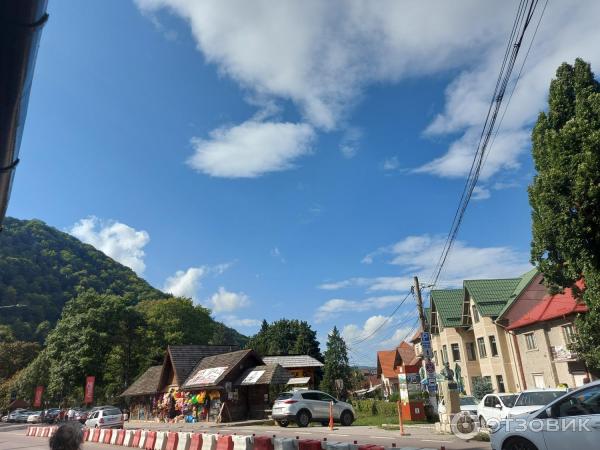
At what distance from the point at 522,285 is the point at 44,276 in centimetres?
9686

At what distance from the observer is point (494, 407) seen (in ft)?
57.7

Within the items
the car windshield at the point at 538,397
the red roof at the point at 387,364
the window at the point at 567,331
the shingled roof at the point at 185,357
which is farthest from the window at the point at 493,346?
the red roof at the point at 387,364

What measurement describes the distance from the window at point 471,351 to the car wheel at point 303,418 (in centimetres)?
2335

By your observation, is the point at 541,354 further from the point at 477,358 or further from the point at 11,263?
the point at 11,263

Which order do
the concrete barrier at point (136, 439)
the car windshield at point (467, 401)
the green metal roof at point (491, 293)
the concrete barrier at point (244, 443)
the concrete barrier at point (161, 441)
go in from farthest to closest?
1. the green metal roof at point (491, 293)
2. the car windshield at point (467, 401)
3. the concrete barrier at point (136, 439)
4. the concrete barrier at point (161, 441)
5. the concrete barrier at point (244, 443)

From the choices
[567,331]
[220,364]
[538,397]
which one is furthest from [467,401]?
[220,364]

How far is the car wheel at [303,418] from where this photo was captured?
2264 centimetres

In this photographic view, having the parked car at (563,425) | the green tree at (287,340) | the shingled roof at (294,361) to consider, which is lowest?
the parked car at (563,425)

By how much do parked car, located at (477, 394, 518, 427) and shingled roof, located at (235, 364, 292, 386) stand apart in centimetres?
1475

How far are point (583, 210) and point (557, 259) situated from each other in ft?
10.7

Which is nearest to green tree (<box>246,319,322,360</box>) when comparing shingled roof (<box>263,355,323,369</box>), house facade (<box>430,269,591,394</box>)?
shingled roof (<box>263,355,323,369</box>)

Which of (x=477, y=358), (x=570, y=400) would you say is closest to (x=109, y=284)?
(x=477, y=358)

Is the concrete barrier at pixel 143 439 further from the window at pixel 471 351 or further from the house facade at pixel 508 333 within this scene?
the window at pixel 471 351

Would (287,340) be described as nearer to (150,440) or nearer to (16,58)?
(150,440)
